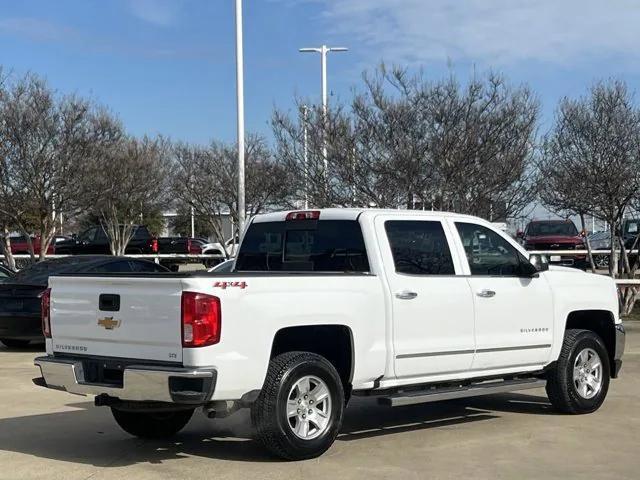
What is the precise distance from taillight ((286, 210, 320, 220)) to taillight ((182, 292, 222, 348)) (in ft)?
6.51

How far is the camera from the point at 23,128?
2034cm

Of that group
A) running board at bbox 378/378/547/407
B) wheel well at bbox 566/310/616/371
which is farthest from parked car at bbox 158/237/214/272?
running board at bbox 378/378/547/407

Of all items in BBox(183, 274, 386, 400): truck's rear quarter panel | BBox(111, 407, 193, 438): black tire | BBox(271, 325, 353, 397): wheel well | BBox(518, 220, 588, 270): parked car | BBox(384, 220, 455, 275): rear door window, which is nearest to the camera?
BBox(183, 274, 386, 400): truck's rear quarter panel

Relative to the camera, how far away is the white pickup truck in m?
6.24

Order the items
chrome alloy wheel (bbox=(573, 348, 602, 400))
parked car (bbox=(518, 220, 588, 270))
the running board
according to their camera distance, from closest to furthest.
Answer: the running board → chrome alloy wheel (bbox=(573, 348, 602, 400)) → parked car (bbox=(518, 220, 588, 270))

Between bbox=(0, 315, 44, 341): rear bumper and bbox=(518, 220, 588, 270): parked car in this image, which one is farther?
bbox=(518, 220, 588, 270): parked car

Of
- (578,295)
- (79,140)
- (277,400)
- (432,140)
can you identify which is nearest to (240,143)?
(79,140)

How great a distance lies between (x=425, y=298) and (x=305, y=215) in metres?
1.36

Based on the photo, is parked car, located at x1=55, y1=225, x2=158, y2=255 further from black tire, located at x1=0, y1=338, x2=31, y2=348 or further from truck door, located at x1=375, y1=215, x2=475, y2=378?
truck door, located at x1=375, y1=215, x2=475, y2=378

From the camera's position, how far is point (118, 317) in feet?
21.6

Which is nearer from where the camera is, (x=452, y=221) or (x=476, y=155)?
(x=452, y=221)

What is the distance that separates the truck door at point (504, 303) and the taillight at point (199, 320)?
2708 millimetres

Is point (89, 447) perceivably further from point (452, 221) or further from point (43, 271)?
point (43, 271)

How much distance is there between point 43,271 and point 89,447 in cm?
746
